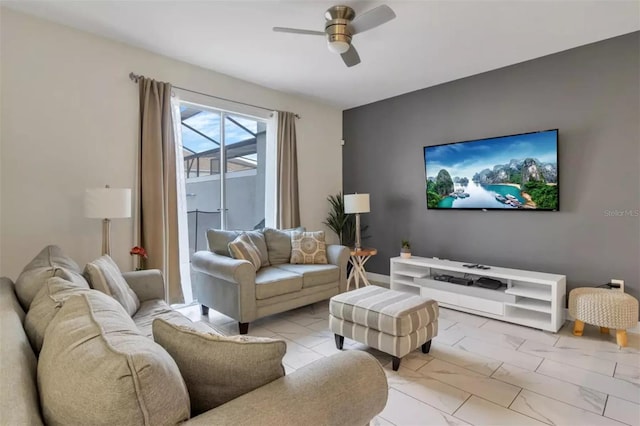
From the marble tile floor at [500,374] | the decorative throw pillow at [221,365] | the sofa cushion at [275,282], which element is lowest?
the marble tile floor at [500,374]

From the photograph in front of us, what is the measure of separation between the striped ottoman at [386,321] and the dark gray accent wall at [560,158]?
69.7 inches

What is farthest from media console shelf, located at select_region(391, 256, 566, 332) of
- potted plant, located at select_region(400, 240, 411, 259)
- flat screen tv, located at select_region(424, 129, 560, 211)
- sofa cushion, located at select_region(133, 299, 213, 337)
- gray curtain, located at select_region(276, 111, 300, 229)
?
sofa cushion, located at select_region(133, 299, 213, 337)

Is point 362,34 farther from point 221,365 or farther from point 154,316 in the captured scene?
point 221,365

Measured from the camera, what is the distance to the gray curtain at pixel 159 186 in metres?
3.31

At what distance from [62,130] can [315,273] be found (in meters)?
2.68

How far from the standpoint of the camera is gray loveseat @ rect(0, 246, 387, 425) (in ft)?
2.27

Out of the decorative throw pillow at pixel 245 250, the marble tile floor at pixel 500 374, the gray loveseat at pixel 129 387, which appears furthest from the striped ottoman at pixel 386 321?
the gray loveseat at pixel 129 387

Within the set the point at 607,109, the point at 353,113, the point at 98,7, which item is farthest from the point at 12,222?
the point at 607,109

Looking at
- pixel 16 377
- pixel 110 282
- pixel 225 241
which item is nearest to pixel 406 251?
pixel 225 241

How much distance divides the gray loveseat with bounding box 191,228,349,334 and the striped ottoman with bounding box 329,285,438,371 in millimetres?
729

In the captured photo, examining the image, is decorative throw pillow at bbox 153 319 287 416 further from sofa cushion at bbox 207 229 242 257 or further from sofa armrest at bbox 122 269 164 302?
sofa cushion at bbox 207 229 242 257

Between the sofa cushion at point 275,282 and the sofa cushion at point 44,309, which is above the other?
the sofa cushion at point 44,309

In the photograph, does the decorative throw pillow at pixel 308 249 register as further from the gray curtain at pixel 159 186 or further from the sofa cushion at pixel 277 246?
the gray curtain at pixel 159 186

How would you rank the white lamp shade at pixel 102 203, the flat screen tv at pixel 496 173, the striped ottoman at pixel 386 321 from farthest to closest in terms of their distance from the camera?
the flat screen tv at pixel 496 173 < the white lamp shade at pixel 102 203 < the striped ottoman at pixel 386 321
